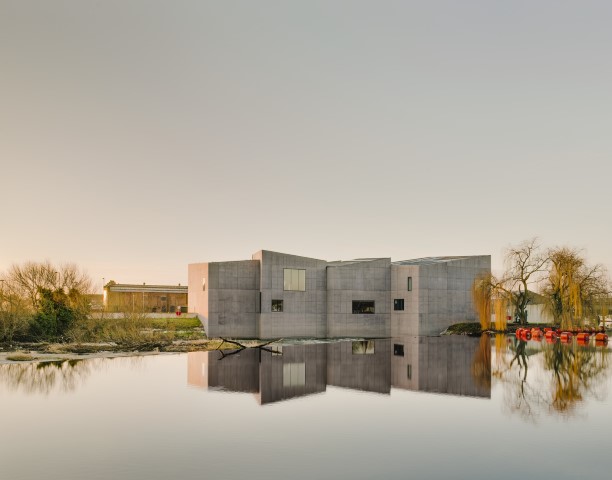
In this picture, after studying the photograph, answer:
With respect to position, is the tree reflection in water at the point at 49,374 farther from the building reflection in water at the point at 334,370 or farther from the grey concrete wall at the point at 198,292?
the grey concrete wall at the point at 198,292

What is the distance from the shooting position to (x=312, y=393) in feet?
67.8

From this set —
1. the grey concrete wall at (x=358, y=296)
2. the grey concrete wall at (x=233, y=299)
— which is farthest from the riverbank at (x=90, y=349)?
the grey concrete wall at (x=358, y=296)

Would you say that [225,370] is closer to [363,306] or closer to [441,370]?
[441,370]

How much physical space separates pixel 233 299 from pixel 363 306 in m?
12.8

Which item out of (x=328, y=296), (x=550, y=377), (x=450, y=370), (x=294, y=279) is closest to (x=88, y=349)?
(x=294, y=279)

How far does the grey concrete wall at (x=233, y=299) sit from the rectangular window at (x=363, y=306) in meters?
9.77

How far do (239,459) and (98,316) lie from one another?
34.7 m

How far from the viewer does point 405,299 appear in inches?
2120

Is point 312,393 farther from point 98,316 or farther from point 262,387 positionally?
point 98,316

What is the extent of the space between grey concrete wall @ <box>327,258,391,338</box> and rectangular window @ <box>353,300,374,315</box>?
30 centimetres

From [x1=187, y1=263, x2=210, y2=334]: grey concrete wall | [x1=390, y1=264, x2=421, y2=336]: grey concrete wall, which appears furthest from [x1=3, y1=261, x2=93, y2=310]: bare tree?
[x1=390, y1=264, x2=421, y2=336]: grey concrete wall

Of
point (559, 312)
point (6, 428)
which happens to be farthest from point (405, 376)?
point (559, 312)

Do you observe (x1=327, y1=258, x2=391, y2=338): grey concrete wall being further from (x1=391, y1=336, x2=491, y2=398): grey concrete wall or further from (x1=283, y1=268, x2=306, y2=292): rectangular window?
(x1=391, y1=336, x2=491, y2=398): grey concrete wall

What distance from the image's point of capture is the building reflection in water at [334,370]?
2194cm
